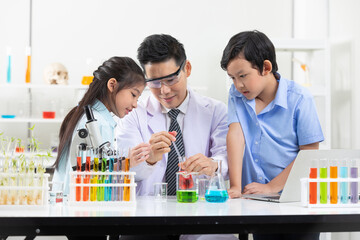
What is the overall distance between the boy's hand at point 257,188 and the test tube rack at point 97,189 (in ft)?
2.06

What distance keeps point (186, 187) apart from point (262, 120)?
0.55m

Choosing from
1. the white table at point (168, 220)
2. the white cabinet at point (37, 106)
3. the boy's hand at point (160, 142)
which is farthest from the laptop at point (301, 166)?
the white cabinet at point (37, 106)

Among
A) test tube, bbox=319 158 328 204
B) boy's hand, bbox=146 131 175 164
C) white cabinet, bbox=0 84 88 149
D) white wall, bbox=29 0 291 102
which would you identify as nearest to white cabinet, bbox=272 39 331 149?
white wall, bbox=29 0 291 102

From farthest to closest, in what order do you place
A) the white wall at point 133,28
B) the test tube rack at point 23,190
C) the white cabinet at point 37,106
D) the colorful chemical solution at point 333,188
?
the white wall at point 133,28, the white cabinet at point 37,106, the colorful chemical solution at point 333,188, the test tube rack at point 23,190

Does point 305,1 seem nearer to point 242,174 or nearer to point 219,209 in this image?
point 242,174

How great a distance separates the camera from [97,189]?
5.72 feet

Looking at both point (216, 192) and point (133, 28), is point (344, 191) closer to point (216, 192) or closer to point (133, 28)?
point (216, 192)

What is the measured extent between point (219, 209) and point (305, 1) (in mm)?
3680

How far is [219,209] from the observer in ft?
5.57

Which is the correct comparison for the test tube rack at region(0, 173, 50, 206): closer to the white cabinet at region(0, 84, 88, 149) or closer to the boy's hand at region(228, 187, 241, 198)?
the boy's hand at region(228, 187, 241, 198)

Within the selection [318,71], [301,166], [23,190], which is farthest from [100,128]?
[318,71]

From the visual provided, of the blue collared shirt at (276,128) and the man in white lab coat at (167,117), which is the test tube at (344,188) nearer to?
the blue collared shirt at (276,128)

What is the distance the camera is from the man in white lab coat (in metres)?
2.39

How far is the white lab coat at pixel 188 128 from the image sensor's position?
2.46m
